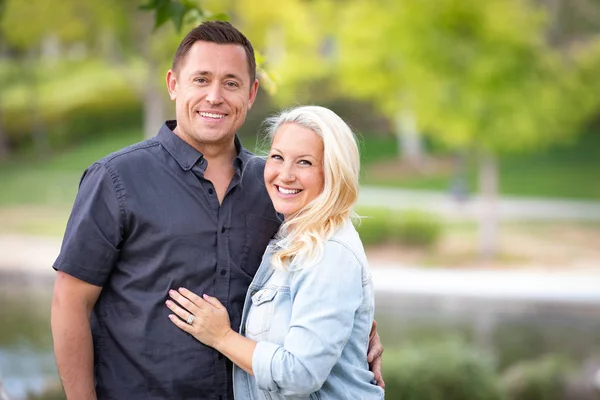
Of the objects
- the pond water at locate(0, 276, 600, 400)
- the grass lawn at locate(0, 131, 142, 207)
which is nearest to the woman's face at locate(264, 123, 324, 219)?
the pond water at locate(0, 276, 600, 400)

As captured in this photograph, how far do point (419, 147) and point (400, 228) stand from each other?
6.18 m

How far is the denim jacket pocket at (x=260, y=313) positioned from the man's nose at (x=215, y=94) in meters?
0.49

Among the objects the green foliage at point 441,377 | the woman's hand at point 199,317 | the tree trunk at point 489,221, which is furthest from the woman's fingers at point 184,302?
the tree trunk at point 489,221

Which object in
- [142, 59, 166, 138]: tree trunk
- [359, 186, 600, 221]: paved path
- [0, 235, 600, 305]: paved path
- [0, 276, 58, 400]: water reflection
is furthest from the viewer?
[142, 59, 166, 138]: tree trunk

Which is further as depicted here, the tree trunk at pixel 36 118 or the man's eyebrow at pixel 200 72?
the tree trunk at pixel 36 118

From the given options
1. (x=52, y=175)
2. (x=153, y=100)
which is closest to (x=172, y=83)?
(x=52, y=175)

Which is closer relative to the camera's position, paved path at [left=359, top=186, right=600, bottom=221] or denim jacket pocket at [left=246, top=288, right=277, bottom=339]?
denim jacket pocket at [left=246, top=288, right=277, bottom=339]

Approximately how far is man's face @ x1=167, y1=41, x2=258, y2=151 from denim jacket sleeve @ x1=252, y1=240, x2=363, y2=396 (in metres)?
0.47

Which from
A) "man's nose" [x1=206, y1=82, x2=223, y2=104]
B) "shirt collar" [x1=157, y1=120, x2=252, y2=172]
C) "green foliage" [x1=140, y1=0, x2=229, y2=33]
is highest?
"green foliage" [x1=140, y1=0, x2=229, y2=33]

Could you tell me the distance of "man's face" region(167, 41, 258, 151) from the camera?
2039 millimetres

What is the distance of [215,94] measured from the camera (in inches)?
79.7

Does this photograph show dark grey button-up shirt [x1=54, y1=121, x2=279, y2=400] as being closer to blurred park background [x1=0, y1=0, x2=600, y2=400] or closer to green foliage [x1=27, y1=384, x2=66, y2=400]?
blurred park background [x1=0, y1=0, x2=600, y2=400]

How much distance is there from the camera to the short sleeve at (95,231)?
1.89m

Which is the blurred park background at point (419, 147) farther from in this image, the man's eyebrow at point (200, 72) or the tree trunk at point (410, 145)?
the man's eyebrow at point (200, 72)
